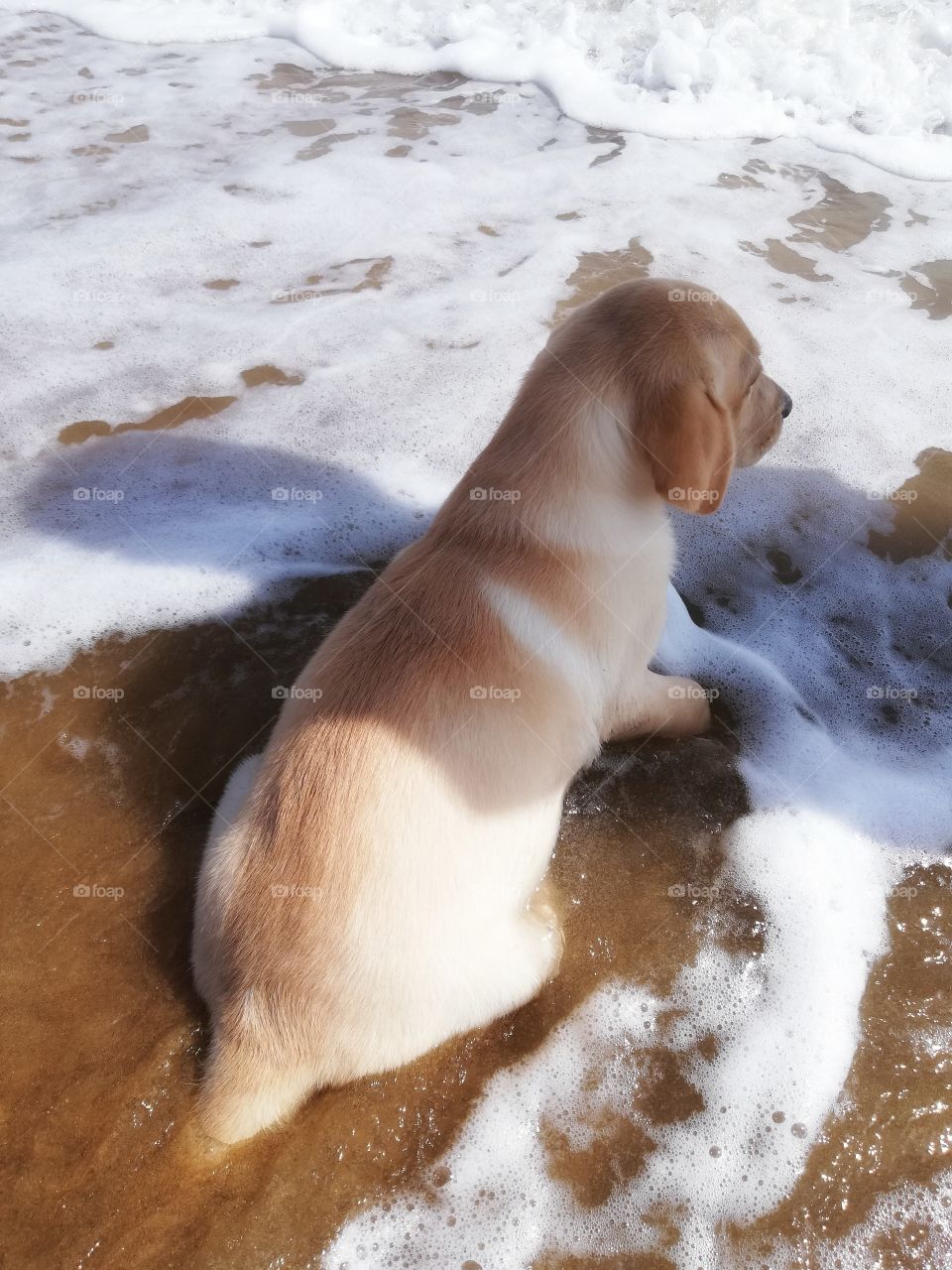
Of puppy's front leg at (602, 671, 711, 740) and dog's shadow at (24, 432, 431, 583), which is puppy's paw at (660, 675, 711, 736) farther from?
dog's shadow at (24, 432, 431, 583)

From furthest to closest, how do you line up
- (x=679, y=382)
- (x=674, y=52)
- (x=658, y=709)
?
(x=674, y=52) → (x=658, y=709) → (x=679, y=382)

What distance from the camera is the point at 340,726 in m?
1.73

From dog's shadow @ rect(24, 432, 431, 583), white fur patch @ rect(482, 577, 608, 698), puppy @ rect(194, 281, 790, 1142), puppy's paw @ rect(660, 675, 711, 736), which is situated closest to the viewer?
puppy @ rect(194, 281, 790, 1142)

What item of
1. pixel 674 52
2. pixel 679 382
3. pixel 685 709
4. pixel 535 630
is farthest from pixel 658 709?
pixel 674 52

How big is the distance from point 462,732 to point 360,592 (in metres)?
1.32

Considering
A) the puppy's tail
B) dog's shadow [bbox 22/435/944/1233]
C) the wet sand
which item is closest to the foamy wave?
dog's shadow [bbox 22/435/944/1233]

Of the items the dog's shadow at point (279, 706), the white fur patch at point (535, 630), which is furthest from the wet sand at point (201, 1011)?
the white fur patch at point (535, 630)

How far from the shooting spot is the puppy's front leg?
230cm

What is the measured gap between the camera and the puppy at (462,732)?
1660mm

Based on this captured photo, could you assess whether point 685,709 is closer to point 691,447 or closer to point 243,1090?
point 691,447

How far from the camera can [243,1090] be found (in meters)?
1.69

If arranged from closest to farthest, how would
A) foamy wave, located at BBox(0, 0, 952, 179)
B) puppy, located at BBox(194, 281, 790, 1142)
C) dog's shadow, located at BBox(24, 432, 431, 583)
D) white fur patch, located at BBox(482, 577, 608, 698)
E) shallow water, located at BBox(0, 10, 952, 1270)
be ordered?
puppy, located at BBox(194, 281, 790, 1142), shallow water, located at BBox(0, 10, 952, 1270), white fur patch, located at BBox(482, 577, 608, 698), dog's shadow, located at BBox(24, 432, 431, 583), foamy wave, located at BBox(0, 0, 952, 179)

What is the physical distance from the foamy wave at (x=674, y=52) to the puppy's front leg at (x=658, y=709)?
481 cm

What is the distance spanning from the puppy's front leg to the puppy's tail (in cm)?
118
